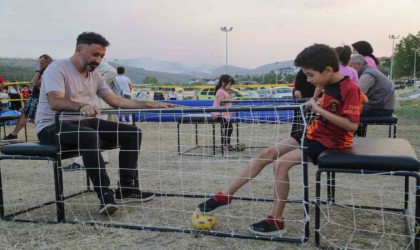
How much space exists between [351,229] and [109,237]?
1.64 meters

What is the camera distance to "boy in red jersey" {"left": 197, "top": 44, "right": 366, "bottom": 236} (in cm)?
257

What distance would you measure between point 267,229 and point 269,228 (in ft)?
0.05

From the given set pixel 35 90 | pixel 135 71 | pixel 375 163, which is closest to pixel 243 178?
pixel 375 163

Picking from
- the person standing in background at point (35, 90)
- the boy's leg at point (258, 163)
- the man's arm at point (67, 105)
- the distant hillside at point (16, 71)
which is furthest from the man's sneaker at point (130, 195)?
the distant hillside at point (16, 71)

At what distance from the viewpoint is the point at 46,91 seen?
3.33 m

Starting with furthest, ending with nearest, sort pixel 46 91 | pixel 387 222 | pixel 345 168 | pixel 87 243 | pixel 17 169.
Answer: pixel 17 169 < pixel 46 91 < pixel 387 222 < pixel 87 243 < pixel 345 168

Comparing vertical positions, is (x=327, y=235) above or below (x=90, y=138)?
below

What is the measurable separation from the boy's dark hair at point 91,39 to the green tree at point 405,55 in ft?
212

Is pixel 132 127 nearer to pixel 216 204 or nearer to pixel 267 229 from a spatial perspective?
pixel 216 204

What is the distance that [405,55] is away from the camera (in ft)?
207

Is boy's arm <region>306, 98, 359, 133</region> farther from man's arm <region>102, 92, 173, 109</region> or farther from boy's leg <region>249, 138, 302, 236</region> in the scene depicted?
man's arm <region>102, 92, 173, 109</region>

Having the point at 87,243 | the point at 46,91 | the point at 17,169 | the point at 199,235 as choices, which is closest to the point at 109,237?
the point at 87,243

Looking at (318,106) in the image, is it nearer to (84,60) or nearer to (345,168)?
(345,168)

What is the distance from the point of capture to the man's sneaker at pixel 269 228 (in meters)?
2.76
